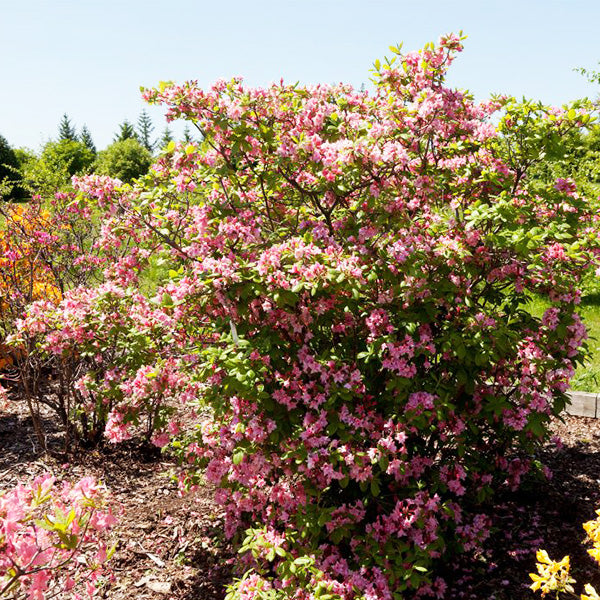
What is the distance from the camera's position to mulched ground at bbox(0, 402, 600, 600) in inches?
138

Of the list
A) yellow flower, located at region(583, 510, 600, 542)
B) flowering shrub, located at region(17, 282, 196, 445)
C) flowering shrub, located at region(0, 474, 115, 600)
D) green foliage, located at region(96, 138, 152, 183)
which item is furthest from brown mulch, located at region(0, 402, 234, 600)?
green foliage, located at region(96, 138, 152, 183)

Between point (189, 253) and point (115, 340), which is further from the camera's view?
point (115, 340)

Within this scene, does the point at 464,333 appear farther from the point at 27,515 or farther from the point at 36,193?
the point at 36,193

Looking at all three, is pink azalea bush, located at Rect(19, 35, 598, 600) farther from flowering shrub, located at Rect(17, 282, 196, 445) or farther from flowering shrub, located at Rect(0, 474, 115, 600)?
flowering shrub, located at Rect(0, 474, 115, 600)

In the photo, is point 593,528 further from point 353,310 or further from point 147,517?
point 147,517

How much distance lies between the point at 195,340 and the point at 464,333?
1.66m

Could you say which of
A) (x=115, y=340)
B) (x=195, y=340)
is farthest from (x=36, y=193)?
(x=195, y=340)

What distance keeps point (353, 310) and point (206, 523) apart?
2.13 m

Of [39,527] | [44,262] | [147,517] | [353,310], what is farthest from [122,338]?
[44,262]

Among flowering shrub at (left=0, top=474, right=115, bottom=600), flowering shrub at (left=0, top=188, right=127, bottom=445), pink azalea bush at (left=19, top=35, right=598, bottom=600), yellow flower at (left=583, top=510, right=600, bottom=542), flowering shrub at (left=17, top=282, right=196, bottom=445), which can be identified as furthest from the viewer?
flowering shrub at (left=0, top=188, right=127, bottom=445)

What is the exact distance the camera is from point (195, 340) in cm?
378

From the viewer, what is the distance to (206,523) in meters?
4.24

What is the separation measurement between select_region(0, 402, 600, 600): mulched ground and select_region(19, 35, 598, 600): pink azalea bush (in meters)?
0.24

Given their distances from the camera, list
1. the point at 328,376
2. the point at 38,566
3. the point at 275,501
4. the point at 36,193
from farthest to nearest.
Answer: the point at 36,193
the point at 275,501
the point at 328,376
the point at 38,566
